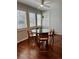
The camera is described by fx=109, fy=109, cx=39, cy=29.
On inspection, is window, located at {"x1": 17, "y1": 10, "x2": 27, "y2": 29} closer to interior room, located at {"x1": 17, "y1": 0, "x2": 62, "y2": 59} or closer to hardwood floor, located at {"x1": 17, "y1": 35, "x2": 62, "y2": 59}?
interior room, located at {"x1": 17, "y1": 0, "x2": 62, "y2": 59}

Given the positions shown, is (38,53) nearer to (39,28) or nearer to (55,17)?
(39,28)

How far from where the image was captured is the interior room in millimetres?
4688

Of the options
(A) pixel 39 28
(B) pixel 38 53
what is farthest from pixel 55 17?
(B) pixel 38 53

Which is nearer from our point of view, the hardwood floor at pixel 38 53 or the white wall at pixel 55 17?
the hardwood floor at pixel 38 53

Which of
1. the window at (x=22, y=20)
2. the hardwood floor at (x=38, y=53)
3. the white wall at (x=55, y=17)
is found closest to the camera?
the hardwood floor at (x=38, y=53)

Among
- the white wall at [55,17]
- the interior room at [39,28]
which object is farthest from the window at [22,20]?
the white wall at [55,17]

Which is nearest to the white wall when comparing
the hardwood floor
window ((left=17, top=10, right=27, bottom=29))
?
window ((left=17, top=10, right=27, bottom=29))

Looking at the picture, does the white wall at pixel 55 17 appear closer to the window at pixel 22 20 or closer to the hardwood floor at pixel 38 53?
the window at pixel 22 20

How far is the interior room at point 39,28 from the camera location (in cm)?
469

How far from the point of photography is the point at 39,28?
8.78 m

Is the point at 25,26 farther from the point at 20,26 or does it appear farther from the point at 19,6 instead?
the point at 19,6

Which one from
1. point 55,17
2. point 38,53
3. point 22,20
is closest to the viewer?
point 38,53
